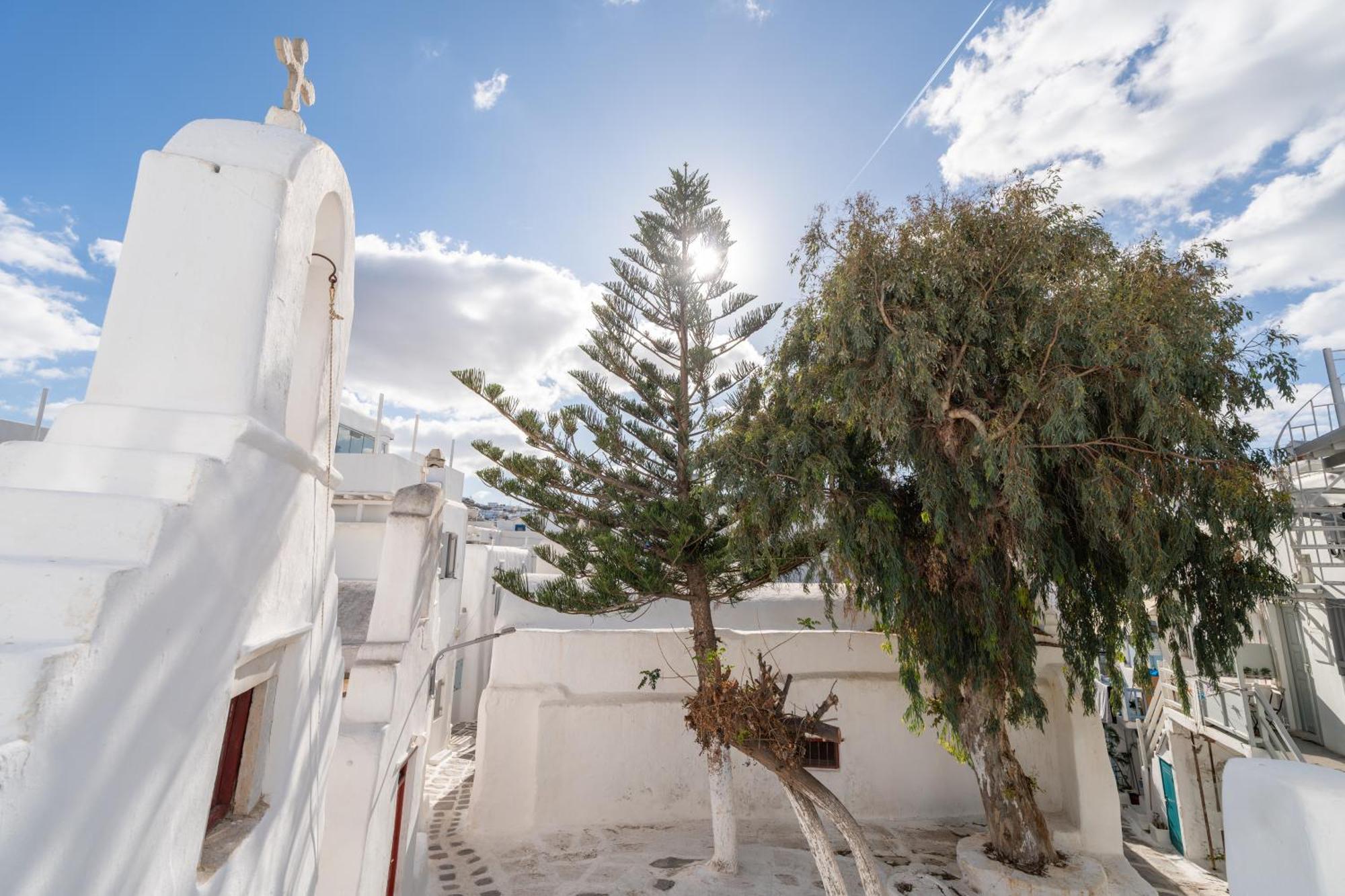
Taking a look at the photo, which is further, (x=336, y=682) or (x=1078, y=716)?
(x=1078, y=716)

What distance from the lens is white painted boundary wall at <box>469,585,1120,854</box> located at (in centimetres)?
719

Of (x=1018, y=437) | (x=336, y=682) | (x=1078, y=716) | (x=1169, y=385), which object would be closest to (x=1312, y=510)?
(x=1078, y=716)

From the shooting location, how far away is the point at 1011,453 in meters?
4.73

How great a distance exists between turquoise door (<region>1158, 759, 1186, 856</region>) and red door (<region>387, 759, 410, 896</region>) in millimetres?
8304

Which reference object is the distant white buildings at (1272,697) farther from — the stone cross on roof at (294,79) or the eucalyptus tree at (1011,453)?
the stone cross on roof at (294,79)

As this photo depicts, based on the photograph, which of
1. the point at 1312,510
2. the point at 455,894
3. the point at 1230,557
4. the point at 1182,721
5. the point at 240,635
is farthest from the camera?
the point at 1182,721

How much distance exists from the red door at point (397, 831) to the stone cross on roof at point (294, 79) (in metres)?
3.98

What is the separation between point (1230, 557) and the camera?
17.3ft

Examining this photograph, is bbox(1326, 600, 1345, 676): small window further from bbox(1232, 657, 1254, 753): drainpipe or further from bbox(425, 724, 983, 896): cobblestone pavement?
bbox(425, 724, 983, 896): cobblestone pavement

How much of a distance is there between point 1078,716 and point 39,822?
8673mm

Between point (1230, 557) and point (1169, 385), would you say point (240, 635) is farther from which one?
point (1230, 557)

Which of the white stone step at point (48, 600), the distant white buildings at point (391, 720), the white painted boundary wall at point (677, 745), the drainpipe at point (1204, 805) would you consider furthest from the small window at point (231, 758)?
the drainpipe at point (1204, 805)

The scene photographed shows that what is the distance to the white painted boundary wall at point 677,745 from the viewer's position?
719cm

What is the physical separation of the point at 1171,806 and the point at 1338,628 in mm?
3060
